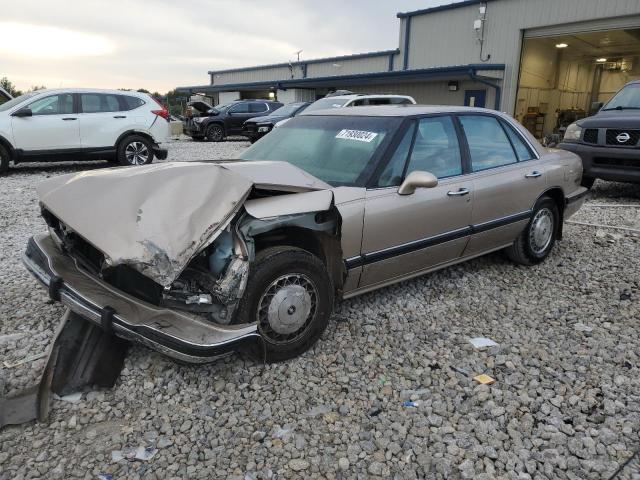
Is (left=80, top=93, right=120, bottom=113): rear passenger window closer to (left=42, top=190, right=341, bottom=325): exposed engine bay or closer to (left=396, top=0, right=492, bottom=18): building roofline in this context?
(left=42, top=190, right=341, bottom=325): exposed engine bay

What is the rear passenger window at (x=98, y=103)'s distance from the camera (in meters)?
10.3

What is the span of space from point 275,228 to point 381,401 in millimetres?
1175

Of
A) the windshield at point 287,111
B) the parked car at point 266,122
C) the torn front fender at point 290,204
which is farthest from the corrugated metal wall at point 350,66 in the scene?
the torn front fender at point 290,204

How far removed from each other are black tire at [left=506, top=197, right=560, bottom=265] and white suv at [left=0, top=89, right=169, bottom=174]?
27.7 feet

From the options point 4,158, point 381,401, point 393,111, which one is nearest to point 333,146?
point 393,111

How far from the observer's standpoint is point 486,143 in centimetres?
449

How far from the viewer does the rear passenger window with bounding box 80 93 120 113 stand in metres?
10.3

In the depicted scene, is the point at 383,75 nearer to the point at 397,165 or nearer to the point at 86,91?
the point at 86,91

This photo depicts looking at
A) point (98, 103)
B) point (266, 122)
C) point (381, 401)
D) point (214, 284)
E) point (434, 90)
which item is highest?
point (434, 90)

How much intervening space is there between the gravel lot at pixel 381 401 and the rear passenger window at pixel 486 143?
118cm

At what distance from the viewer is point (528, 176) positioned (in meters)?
4.66

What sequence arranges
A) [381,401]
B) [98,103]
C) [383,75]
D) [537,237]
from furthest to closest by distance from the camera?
1. [383,75]
2. [98,103]
3. [537,237]
4. [381,401]

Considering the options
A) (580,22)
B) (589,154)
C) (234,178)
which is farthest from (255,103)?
(234,178)

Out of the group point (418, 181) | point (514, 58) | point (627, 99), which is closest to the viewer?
point (418, 181)
